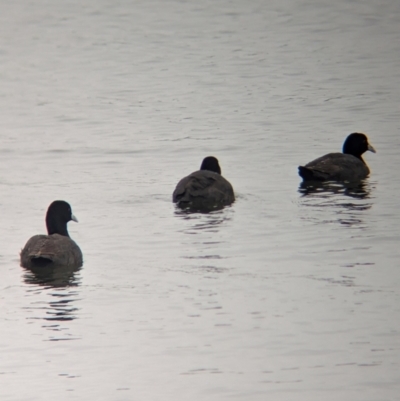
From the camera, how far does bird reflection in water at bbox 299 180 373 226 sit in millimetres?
19328

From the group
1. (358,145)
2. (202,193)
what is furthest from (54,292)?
(358,145)

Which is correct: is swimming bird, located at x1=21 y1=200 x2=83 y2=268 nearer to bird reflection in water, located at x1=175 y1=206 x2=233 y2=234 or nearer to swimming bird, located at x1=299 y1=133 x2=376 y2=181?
bird reflection in water, located at x1=175 y1=206 x2=233 y2=234

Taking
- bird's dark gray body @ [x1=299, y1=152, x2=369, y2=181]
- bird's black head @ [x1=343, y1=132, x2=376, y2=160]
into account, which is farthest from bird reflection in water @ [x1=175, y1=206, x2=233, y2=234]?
bird's black head @ [x1=343, y1=132, x2=376, y2=160]

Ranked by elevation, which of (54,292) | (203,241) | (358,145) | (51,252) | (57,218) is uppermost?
(358,145)

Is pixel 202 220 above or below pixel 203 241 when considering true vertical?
above

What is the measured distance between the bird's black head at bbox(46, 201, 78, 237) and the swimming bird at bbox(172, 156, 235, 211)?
3275mm

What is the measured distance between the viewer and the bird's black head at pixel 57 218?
1725 centimetres

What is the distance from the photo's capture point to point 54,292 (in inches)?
592

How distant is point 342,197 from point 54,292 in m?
7.36

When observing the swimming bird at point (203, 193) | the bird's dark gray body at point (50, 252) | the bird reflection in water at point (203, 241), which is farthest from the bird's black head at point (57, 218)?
the swimming bird at point (203, 193)

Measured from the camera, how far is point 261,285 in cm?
1497

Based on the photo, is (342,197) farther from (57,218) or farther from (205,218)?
(57,218)

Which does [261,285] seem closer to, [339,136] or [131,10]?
[339,136]

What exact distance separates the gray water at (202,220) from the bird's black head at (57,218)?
1.39ft
